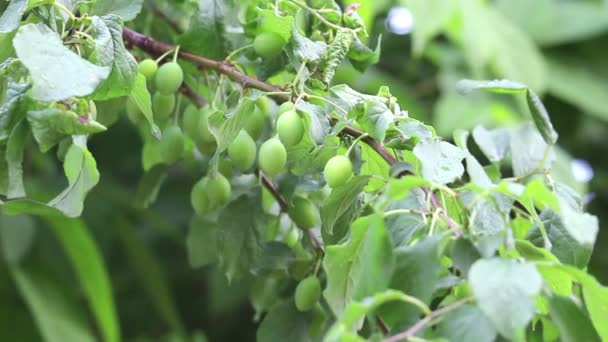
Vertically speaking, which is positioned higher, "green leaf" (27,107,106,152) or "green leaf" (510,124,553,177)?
"green leaf" (27,107,106,152)

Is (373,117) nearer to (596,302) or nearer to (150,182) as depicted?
(596,302)

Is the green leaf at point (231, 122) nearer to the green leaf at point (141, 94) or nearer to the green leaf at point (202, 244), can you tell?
the green leaf at point (141, 94)

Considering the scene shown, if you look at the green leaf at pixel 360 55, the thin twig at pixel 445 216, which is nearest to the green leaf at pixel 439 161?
the thin twig at pixel 445 216

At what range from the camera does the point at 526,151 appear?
60 cm

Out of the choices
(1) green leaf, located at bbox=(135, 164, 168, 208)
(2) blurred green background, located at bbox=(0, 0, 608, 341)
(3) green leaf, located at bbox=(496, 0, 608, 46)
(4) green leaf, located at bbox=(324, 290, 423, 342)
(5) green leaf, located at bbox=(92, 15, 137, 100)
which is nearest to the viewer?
(4) green leaf, located at bbox=(324, 290, 423, 342)

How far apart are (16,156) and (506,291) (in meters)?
0.22

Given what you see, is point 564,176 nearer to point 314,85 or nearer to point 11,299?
point 314,85

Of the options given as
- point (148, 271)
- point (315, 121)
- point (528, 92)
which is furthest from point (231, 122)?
point (148, 271)

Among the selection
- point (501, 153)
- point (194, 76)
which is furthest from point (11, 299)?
point (501, 153)

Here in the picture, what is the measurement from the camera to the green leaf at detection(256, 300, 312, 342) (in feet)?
1.73

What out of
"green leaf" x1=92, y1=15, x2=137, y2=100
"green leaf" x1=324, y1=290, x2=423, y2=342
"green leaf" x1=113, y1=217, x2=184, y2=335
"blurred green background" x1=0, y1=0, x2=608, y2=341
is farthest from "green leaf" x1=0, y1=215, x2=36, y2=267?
"green leaf" x1=324, y1=290, x2=423, y2=342

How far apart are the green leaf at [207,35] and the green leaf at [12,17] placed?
12 cm

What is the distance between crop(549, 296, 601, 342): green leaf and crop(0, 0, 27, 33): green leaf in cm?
26

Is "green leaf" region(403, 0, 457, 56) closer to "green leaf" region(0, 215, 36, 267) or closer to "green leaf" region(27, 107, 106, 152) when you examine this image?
"green leaf" region(0, 215, 36, 267)
